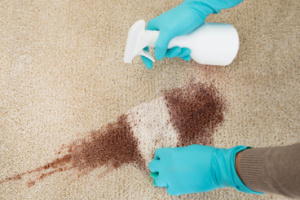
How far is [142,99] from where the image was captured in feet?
2.75

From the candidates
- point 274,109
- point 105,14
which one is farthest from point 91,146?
point 274,109

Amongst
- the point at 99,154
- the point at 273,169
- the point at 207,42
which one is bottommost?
the point at 99,154

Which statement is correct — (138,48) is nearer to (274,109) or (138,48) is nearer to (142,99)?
(142,99)

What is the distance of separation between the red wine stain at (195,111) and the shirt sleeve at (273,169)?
213mm

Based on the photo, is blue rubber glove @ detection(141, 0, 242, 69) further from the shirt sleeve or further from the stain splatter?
the shirt sleeve

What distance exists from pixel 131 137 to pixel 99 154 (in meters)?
0.12

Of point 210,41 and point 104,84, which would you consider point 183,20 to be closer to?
point 210,41

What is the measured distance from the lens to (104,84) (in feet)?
2.75

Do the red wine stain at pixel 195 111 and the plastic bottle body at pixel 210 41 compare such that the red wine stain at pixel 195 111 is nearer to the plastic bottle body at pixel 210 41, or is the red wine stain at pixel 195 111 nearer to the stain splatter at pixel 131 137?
the stain splatter at pixel 131 137

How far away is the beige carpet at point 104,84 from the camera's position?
80 centimetres

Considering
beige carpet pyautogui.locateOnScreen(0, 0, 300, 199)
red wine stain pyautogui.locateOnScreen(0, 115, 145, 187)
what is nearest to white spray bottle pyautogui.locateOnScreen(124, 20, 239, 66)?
beige carpet pyautogui.locateOnScreen(0, 0, 300, 199)

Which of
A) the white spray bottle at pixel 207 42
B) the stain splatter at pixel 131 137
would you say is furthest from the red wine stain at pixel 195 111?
the white spray bottle at pixel 207 42

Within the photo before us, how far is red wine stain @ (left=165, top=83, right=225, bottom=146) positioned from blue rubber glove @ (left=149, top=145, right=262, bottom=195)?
0.31ft

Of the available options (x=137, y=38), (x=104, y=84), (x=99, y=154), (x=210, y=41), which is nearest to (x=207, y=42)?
(x=210, y=41)
